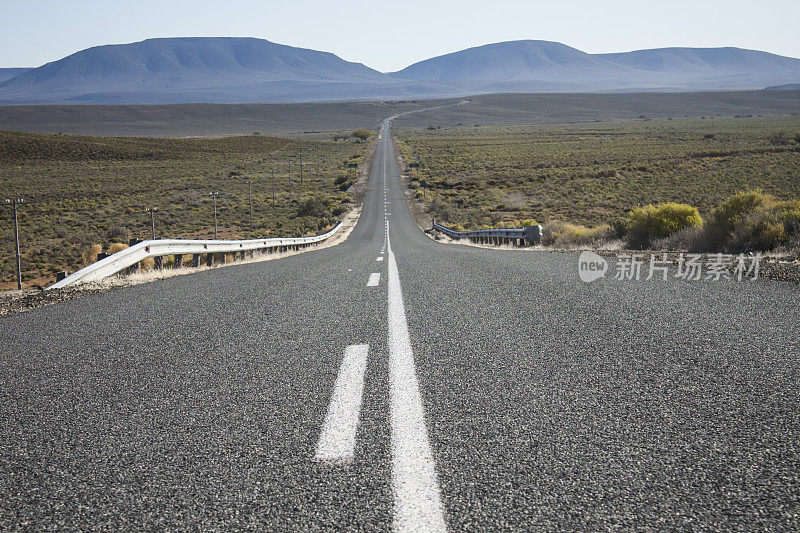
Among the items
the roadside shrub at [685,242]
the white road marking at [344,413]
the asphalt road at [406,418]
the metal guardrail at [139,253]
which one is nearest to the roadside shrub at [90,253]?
the metal guardrail at [139,253]

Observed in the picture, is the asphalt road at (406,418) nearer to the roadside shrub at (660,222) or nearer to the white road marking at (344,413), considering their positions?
the white road marking at (344,413)

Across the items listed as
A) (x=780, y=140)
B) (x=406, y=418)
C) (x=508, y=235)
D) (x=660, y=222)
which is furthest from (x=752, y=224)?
(x=780, y=140)

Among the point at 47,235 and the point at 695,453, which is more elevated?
the point at 695,453

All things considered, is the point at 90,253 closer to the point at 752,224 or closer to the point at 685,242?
the point at 685,242

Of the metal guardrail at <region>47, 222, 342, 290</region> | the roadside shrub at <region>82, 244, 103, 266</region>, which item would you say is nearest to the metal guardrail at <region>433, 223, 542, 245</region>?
the metal guardrail at <region>47, 222, 342, 290</region>

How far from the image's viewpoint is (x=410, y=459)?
2.72 m

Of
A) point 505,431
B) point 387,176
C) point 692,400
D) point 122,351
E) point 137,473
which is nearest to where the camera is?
point 137,473

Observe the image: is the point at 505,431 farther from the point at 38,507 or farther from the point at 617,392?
the point at 38,507

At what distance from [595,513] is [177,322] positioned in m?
4.56

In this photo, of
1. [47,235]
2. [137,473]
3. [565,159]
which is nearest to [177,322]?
[137,473]

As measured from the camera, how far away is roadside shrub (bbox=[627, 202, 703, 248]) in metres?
17.5

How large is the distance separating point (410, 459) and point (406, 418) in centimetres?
47

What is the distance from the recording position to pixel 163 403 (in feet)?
11.3

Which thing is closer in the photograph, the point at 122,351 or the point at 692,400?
the point at 692,400
